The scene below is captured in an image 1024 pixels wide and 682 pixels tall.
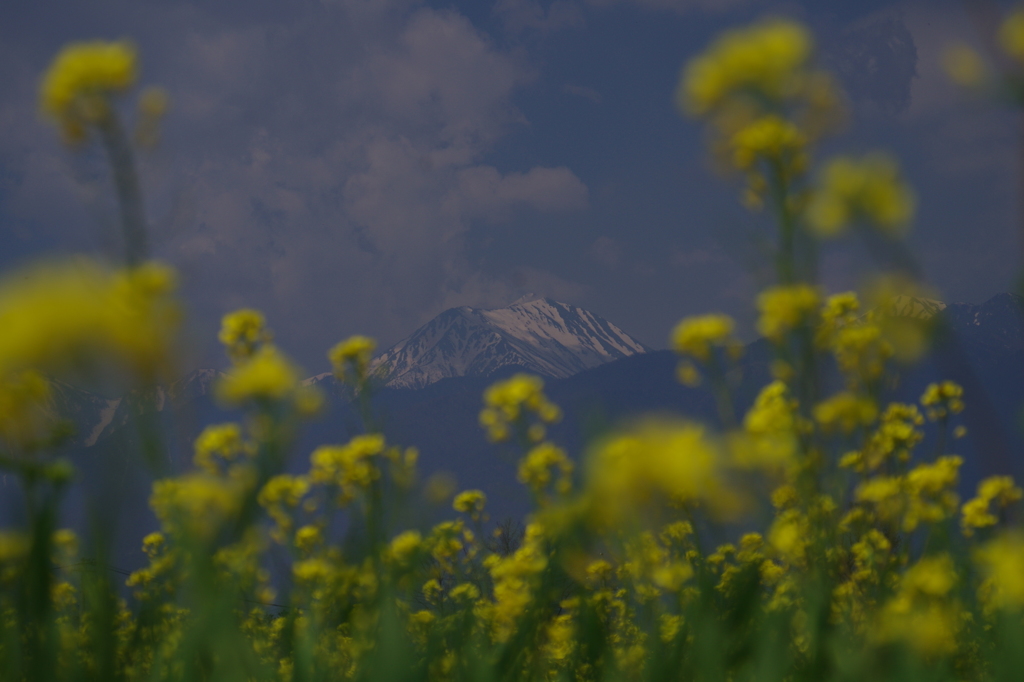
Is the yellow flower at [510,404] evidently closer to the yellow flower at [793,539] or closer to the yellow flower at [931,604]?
the yellow flower at [793,539]

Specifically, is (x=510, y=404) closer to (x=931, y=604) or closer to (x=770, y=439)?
(x=770, y=439)

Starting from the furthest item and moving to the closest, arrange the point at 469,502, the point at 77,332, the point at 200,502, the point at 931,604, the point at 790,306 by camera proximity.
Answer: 1. the point at 469,502
2. the point at 931,604
3. the point at 790,306
4. the point at 200,502
5. the point at 77,332

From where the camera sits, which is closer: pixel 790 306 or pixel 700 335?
pixel 790 306

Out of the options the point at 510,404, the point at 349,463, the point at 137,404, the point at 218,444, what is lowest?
the point at 137,404

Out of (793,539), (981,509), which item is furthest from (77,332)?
(981,509)

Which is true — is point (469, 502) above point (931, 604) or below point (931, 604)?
above

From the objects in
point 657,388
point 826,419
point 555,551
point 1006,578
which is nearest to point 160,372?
point 555,551

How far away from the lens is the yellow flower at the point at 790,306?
1007 mm

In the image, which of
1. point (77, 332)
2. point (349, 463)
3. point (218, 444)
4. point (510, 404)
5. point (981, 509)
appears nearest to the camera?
point (77, 332)

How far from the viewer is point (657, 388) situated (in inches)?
7854

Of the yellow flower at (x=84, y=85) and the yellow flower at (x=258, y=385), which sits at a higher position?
the yellow flower at (x=84, y=85)

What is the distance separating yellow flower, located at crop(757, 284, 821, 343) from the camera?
3.30ft

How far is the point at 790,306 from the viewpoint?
39.2 inches

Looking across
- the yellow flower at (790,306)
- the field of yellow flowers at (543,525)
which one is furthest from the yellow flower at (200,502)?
the yellow flower at (790,306)
